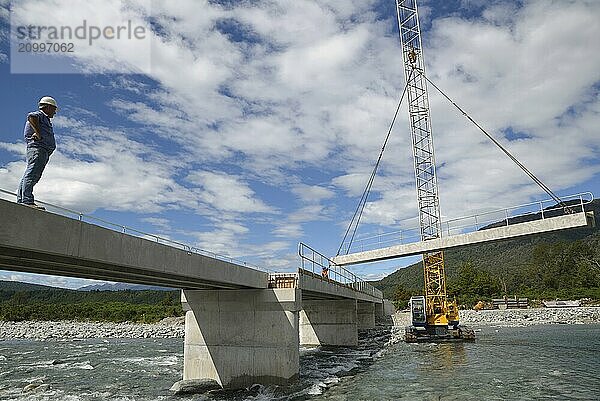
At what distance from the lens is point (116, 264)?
12.9 metres

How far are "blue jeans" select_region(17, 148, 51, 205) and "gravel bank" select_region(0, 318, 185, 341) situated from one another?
1970 inches

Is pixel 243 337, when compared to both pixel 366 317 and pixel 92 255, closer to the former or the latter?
pixel 92 255

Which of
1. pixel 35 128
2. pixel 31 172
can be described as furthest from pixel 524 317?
pixel 35 128

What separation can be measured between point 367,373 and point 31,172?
21.8 meters

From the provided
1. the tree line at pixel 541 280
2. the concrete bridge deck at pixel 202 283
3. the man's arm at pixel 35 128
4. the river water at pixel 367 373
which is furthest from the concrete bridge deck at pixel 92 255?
the tree line at pixel 541 280

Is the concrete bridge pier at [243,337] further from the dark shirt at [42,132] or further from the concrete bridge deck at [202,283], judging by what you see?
the dark shirt at [42,132]

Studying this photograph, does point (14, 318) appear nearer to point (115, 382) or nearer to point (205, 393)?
point (115, 382)

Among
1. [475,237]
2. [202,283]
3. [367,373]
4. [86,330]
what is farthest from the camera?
[86,330]

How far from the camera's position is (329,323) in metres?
41.9

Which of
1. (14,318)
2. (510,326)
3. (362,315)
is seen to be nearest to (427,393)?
(362,315)

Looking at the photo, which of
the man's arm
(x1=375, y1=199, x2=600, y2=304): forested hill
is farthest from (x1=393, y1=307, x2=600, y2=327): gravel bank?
the man's arm

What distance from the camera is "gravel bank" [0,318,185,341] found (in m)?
58.2

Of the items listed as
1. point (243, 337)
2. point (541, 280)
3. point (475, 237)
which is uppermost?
point (541, 280)

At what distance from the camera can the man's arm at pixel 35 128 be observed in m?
9.02
